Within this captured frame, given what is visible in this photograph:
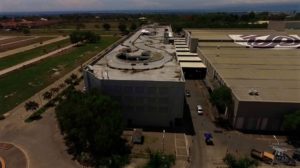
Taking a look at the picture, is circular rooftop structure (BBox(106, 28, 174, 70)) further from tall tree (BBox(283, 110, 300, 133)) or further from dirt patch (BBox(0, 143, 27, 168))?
tall tree (BBox(283, 110, 300, 133))

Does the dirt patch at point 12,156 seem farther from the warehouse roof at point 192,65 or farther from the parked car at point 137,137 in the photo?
the warehouse roof at point 192,65

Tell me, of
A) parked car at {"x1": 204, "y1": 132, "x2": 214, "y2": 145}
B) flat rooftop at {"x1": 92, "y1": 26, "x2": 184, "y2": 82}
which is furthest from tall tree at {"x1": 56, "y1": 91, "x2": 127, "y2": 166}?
parked car at {"x1": 204, "y1": 132, "x2": 214, "y2": 145}

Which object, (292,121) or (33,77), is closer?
(292,121)

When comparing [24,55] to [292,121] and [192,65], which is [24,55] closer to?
[192,65]

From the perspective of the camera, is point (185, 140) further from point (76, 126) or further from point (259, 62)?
point (259, 62)

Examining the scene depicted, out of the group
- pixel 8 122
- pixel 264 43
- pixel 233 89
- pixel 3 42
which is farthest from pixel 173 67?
pixel 3 42

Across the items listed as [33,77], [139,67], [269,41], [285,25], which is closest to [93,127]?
[139,67]
